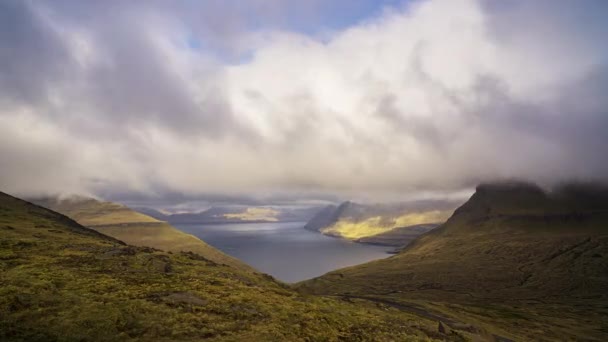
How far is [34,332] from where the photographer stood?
1486 inches

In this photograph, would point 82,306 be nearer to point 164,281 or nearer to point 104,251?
point 164,281

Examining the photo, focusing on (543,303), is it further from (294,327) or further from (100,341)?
(100,341)

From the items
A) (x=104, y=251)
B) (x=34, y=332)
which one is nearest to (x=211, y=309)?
(x=34, y=332)

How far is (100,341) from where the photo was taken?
124 ft

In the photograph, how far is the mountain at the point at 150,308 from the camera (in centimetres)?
4091

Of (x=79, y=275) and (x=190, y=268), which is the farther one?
(x=190, y=268)

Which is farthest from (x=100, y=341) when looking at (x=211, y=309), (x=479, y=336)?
(x=479, y=336)

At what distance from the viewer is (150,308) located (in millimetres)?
48094

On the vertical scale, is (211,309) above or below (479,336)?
above

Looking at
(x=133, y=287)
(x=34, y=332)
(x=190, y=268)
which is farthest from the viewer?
(x=190, y=268)

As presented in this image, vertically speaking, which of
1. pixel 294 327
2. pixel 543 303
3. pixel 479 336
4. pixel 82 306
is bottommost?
pixel 543 303

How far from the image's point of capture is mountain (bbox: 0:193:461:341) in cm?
4091

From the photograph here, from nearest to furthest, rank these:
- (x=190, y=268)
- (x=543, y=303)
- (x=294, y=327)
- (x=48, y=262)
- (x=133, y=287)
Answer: (x=294, y=327), (x=133, y=287), (x=48, y=262), (x=190, y=268), (x=543, y=303)

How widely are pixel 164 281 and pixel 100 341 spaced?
28311mm
